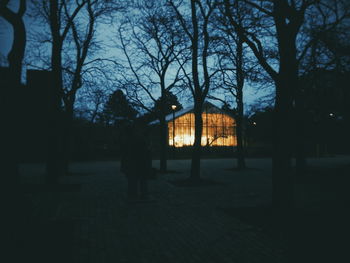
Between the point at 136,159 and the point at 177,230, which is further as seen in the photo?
the point at 136,159

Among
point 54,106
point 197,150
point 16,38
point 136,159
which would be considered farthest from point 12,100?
point 197,150

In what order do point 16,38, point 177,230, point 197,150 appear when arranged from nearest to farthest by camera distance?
1. point 177,230
2. point 16,38
3. point 197,150

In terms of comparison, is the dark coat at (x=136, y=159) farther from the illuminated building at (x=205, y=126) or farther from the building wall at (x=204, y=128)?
the building wall at (x=204, y=128)

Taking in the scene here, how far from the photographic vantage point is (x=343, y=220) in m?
5.48

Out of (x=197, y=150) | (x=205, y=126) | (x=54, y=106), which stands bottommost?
(x=197, y=150)

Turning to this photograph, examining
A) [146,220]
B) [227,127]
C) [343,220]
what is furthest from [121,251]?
[227,127]

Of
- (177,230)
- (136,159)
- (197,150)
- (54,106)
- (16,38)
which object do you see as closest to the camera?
(177,230)

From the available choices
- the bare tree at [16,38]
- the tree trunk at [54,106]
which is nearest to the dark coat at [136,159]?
the tree trunk at [54,106]

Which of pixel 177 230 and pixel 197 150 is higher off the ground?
pixel 197 150

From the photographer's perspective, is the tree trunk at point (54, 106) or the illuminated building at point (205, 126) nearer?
the tree trunk at point (54, 106)

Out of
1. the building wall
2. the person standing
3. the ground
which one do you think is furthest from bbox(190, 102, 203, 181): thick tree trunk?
the building wall

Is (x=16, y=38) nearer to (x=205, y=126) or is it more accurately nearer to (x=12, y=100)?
(x=12, y=100)

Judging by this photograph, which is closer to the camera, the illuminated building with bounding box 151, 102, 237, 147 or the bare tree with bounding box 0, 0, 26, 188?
the bare tree with bounding box 0, 0, 26, 188

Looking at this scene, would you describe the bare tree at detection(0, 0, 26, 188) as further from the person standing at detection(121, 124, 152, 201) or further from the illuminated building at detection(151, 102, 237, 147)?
the illuminated building at detection(151, 102, 237, 147)
